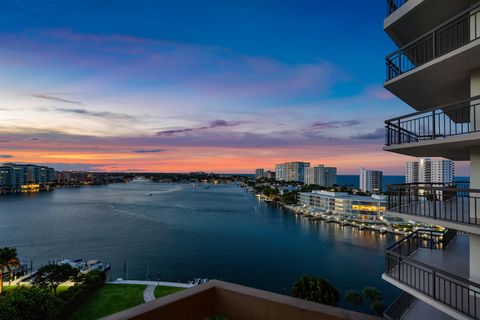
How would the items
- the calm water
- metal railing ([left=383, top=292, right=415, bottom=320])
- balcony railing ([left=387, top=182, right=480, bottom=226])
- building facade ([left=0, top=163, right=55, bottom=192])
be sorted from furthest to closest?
building facade ([left=0, top=163, right=55, bottom=192])
the calm water
metal railing ([left=383, top=292, right=415, bottom=320])
balcony railing ([left=387, top=182, right=480, bottom=226])

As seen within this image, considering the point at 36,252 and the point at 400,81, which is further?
the point at 36,252

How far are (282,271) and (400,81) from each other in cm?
2612

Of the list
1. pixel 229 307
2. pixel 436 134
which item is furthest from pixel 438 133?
pixel 229 307

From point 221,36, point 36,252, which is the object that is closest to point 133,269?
point 36,252

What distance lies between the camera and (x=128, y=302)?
664 inches

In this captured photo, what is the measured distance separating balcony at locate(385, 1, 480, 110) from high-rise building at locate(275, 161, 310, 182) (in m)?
173

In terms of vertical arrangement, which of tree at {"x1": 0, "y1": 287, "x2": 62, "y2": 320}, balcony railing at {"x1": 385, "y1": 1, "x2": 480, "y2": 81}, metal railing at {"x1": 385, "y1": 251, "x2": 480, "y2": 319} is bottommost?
tree at {"x1": 0, "y1": 287, "x2": 62, "y2": 320}

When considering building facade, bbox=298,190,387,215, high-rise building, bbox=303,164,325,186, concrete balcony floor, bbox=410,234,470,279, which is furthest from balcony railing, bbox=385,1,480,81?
high-rise building, bbox=303,164,325,186

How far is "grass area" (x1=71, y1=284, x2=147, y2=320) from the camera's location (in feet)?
52.1

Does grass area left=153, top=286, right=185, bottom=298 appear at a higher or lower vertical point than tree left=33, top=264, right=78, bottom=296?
lower

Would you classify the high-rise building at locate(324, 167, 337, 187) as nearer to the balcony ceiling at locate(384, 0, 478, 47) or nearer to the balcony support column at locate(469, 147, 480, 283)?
the balcony ceiling at locate(384, 0, 478, 47)

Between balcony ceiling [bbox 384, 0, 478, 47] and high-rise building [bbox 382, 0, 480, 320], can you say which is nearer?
high-rise building [bbox 382, 0, 480, 320]

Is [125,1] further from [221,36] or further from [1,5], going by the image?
[221,36]

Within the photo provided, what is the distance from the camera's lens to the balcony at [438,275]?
10.7 feet
